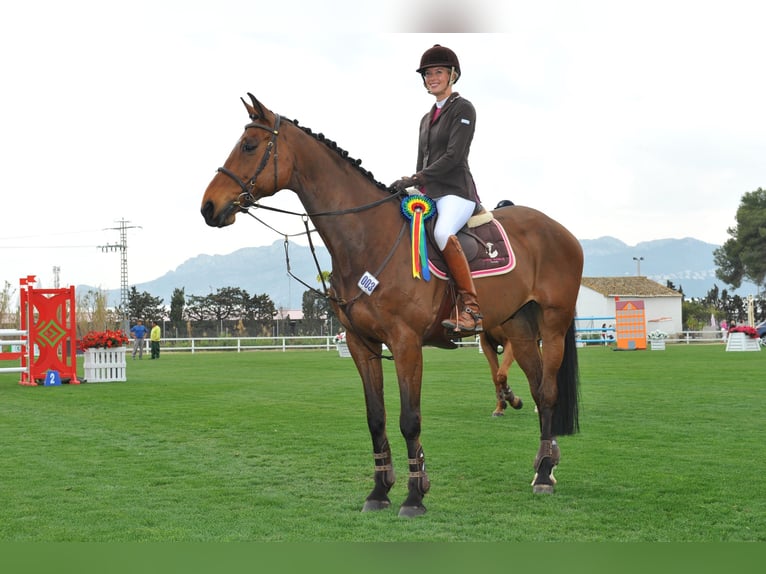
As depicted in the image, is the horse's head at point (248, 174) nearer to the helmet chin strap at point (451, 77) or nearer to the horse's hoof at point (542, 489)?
the helmet chin strap at point (451, 77)

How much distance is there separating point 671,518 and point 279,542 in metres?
2.41

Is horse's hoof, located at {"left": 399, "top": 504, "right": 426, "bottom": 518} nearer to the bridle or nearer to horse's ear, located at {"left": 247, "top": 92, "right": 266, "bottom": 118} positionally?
the bridle

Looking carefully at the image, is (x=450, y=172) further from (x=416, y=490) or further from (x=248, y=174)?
(x=416, y=490)

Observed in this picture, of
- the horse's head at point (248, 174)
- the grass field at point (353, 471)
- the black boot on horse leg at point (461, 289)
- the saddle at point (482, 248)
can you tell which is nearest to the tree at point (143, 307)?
the grass field at point (353, 471)

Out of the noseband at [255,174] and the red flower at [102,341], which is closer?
the noseband at [255,174]

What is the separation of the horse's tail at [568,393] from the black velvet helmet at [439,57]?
2.55 meters

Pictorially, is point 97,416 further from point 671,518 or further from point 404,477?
point 671,518

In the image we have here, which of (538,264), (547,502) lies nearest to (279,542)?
(547,502)

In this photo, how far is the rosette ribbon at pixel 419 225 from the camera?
5785 millimetres

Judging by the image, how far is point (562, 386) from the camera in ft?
24.1

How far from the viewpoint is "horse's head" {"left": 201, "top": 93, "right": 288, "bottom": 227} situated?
18.0 ft

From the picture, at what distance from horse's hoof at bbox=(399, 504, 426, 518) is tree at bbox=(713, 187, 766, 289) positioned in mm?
63372

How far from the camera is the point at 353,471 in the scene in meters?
7.08

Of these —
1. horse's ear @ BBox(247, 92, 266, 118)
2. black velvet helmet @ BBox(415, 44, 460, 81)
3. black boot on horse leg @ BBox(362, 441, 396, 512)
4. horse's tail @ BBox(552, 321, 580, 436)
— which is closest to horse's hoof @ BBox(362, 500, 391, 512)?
black boot on horse leg @ BBox(362, 441, 396, 512)
